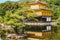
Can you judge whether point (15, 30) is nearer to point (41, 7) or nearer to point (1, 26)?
point (1, 26)

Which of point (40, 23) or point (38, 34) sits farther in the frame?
point (40, 23)

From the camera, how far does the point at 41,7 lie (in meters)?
14.4

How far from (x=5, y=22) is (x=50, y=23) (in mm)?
2910

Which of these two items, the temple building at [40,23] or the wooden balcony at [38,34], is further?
the temple building at [40,23]

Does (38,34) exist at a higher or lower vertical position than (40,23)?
lower

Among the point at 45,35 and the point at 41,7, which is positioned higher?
the point at 41,7

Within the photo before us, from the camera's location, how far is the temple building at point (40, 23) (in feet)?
40.5

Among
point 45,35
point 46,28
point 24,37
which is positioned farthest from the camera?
point 46,28

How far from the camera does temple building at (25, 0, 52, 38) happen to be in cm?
1234

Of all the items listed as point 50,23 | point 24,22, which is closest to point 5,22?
point 24,22

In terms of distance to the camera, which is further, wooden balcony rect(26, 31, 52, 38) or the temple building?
the temple building

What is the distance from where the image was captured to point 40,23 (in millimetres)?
12875

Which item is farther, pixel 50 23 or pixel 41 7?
pixel 41 7

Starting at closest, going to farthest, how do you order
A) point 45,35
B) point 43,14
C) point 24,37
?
point 24,37, point 45,35, point 43,14
